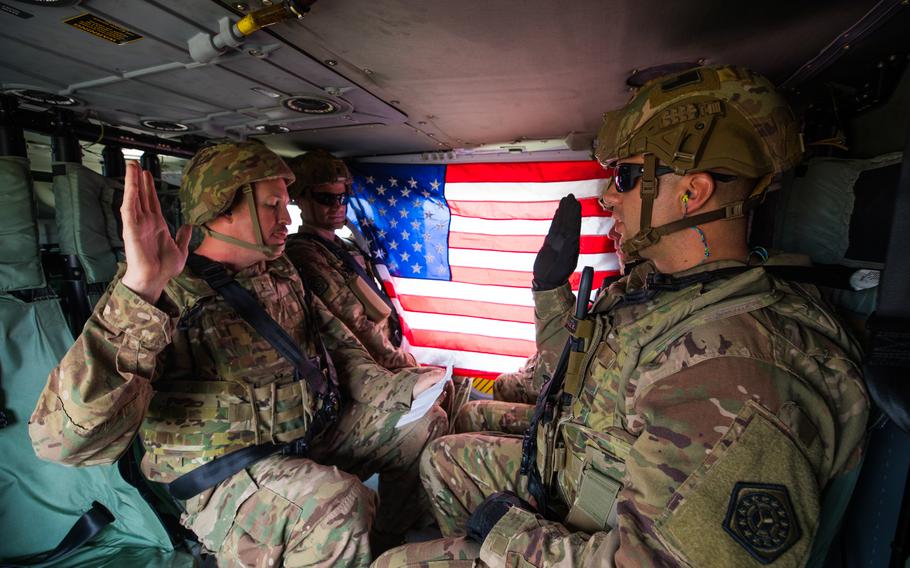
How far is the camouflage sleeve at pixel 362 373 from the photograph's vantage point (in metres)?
2.38

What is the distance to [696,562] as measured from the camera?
88 centimetres

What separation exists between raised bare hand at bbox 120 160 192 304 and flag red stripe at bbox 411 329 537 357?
8.58 ft

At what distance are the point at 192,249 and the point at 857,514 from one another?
2.64m

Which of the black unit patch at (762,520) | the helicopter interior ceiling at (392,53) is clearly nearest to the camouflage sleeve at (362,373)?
the helicopter interior ceiling at (392,53)

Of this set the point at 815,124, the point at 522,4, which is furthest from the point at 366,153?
the point at 815,124

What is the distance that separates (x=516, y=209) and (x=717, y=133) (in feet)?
7.43

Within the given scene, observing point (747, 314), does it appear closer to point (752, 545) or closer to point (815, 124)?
point (752, 545)

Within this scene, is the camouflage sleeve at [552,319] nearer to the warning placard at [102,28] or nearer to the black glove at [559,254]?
the black glove at [559,254]

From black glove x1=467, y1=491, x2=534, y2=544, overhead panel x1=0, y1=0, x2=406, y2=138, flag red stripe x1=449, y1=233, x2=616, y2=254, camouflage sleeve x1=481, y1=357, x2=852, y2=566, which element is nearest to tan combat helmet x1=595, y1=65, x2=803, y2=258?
camouflage sleeve x1=481, y1=357, x2=852, y2=566

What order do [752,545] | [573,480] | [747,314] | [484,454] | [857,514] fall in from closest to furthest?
[752,545], [747,314], [857,514], [573,480], [484,454]

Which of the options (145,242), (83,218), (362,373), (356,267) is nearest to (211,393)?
(145,242)

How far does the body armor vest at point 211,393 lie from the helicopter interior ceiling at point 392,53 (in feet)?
2.84

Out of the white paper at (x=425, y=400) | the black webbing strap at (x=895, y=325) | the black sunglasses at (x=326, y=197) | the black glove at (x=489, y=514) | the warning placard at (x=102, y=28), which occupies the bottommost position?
the black glove at (x=489, y=514)

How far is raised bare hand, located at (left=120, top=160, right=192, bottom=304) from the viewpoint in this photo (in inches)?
53.3
